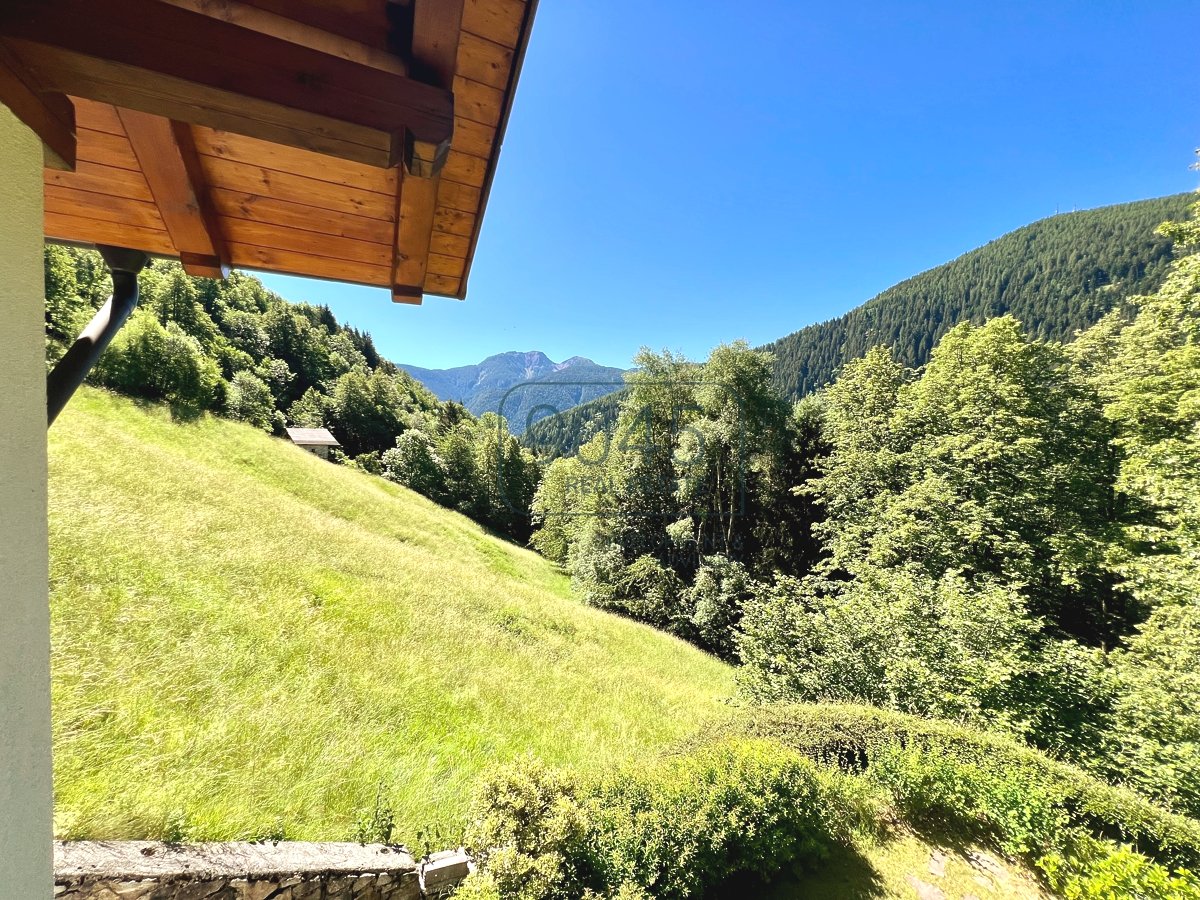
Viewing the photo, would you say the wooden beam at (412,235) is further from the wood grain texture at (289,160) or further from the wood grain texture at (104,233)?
the wood grain texture at (104,233)

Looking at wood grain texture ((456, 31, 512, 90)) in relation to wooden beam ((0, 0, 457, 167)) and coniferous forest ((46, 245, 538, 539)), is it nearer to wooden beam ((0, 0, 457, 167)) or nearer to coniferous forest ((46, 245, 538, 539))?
wooden beam ((0, 0, 457, 167))

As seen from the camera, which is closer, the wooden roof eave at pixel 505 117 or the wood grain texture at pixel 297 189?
the wooden roof eave at pixel 505 117

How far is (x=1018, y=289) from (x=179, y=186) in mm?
110375

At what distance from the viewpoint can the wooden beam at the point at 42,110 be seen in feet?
2.98

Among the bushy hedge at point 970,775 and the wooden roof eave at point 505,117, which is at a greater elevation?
the wooden roof eave at point 505,117

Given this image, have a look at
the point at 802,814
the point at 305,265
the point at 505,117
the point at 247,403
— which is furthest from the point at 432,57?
the point at 247,403

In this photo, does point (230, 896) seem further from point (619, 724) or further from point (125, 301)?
point (619, 724)

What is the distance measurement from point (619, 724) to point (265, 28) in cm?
828

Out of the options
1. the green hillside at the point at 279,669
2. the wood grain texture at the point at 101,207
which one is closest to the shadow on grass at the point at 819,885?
the green hillside at the point at 279,669

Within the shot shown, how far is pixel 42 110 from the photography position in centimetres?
105

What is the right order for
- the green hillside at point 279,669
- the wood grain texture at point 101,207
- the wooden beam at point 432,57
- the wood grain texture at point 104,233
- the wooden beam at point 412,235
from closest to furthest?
the wooden beam at point 432,57, the wooden beam at point 412,235, the wood grain texture at point 101,207, the wood grain texture at point 104,233, the green hillside at point 279,669

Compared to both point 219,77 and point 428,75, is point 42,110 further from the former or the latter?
point 428,75

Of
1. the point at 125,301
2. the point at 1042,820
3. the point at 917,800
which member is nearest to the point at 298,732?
the point at 125,301

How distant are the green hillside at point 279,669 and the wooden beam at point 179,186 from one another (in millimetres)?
3803
